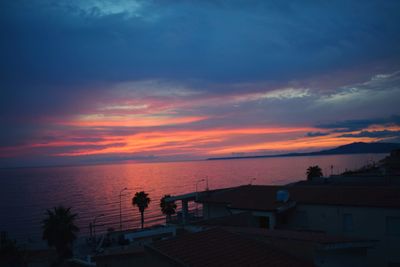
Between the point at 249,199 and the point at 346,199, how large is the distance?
20.5ft

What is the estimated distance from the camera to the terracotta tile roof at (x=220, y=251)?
33.7ft

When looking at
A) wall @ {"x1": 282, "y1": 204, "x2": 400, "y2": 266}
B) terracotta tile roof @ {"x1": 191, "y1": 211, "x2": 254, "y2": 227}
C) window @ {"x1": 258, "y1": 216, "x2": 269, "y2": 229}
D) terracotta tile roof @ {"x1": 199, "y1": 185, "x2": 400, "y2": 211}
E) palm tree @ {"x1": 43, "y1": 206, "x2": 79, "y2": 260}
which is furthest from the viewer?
palm tree @ {"x1": 43, "y1": 206, "x2": 79, "y2": 260}

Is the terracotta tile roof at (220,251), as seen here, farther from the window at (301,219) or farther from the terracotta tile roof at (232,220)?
the window at (301,219)

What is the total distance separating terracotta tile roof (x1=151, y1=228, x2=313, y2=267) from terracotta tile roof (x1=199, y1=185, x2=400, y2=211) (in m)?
8.41

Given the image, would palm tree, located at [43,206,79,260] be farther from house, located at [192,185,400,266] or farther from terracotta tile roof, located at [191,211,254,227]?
terracotta tile roof, located at [191,211,254,227]

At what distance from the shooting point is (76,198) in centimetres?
11594

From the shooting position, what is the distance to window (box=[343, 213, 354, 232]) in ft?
64.9

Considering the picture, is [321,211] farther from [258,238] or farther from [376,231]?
[258,238]

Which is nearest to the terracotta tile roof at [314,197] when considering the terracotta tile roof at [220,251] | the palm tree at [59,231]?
the terracotta tile roof at [220,251]

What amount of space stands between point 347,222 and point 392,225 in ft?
7.88

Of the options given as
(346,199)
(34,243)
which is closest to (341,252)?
(346,199)

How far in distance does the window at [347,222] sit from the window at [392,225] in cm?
192

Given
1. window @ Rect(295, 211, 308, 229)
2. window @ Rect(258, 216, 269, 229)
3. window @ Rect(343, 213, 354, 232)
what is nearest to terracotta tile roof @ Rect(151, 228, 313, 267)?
window @ Rect(258, 216, 269, 229)

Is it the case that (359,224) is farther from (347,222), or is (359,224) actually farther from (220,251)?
(220,251)
